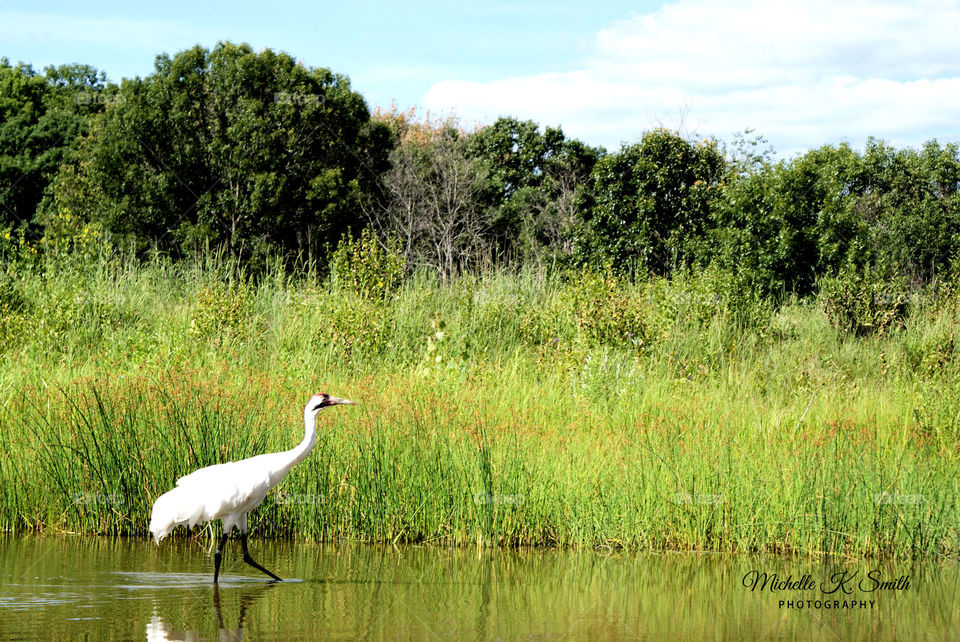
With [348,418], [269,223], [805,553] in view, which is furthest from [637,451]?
[269,223]

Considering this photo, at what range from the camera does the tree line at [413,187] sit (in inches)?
696

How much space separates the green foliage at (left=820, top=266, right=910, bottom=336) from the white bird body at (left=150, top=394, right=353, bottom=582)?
1179cm

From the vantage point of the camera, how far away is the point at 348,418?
9016mm

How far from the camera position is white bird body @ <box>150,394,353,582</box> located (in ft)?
21.2

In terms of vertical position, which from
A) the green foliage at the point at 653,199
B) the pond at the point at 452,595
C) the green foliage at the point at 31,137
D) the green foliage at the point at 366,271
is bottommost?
the pond at the point at 452,595

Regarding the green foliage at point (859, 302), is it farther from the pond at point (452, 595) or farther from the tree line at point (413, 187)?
the pond at point (452, 595)

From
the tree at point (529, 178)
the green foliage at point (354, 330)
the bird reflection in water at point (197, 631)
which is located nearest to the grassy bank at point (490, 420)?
the green foliage at point (354, 330)

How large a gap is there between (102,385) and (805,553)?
672 centimetres


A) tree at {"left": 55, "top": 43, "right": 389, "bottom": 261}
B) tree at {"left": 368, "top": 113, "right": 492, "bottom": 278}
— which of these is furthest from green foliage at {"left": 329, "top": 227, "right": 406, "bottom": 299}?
tree at {"left": 368, "top": 113, "right": 492, "bottom": 278}

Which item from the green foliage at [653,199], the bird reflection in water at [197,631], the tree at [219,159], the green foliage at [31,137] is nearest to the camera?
the bird reflection in water at [197,631]

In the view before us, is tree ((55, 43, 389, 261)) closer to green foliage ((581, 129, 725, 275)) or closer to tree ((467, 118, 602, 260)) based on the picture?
tree ((467, 118, 602, 260))

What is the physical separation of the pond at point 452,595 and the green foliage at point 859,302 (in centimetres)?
940

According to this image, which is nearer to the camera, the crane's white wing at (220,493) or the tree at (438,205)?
the crane's white wing at (220,493)

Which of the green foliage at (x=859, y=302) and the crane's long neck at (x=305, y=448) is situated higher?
the green foliage at (x=859, y=302)
